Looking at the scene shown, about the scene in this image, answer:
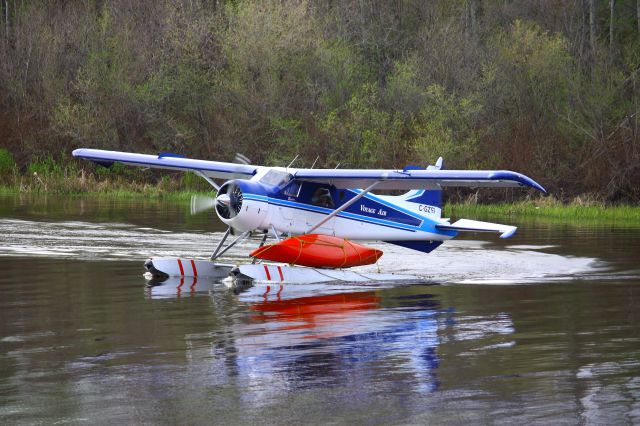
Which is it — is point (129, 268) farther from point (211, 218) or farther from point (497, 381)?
point (211, 218)

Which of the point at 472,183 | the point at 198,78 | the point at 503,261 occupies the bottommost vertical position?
the point at 503,261

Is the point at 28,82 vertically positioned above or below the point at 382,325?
above

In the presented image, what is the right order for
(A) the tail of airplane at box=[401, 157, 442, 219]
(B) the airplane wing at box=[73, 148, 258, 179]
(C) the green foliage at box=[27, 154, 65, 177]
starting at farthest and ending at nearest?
(C) the green foliage at box=[27, 154, 65, 177], (A) the tail of airplane at box=[401, 157, 442, 219], (B) the airplane wing at box=[73, 148, 258, 179]

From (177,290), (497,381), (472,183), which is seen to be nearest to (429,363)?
(497,381)

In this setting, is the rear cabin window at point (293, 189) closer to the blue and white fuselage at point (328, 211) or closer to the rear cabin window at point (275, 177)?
the blue and white fuselage at point (328, 211)

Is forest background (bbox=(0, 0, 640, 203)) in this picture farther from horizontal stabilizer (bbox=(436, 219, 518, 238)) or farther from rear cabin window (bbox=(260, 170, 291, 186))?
rear cabin window (bbox=(260, 170, 291, 186))

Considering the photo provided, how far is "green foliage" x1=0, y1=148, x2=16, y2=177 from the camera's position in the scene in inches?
1745

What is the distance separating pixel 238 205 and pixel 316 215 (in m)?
1.81

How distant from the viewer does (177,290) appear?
586 inches

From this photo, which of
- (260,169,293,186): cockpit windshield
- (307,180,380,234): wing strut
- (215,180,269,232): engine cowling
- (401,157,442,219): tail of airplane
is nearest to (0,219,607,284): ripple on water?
(401,157,442,219): tail of airplane

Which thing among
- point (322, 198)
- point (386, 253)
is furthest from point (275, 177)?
point (386, 253)

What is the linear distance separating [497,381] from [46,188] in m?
34.6

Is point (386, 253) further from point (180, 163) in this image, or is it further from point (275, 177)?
point (275, 177)

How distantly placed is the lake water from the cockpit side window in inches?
59.5
